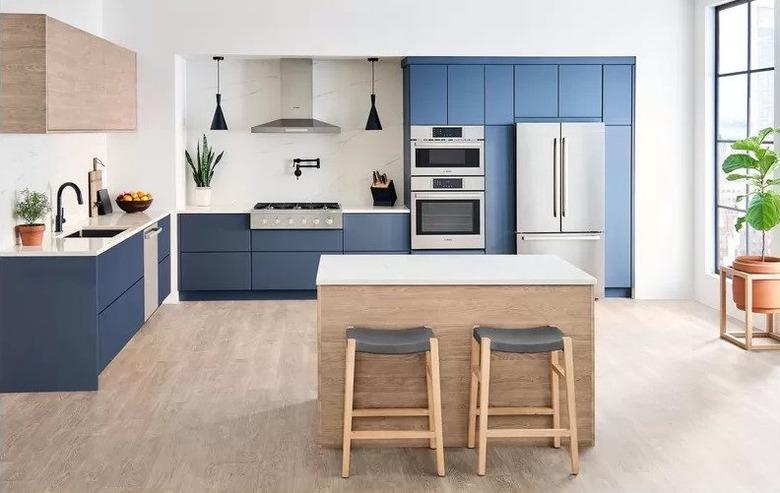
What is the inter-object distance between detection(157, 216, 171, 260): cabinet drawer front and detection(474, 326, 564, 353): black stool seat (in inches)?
170

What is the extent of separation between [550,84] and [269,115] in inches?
102

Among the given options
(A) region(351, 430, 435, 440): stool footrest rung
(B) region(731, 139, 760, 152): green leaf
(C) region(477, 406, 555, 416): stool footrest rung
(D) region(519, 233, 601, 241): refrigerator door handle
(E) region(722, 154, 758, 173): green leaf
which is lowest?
(A) region(351, 430, 435, 440): stool footrest rung

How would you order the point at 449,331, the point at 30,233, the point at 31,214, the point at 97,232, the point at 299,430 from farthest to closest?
the point at 97,232
the point at 31,214
the point at 30,233
the point at 299,430
the point at 449,331

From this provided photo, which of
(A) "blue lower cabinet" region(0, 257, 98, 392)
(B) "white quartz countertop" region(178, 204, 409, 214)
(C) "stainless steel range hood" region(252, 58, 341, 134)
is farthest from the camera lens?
(C) "stainless steel range hood" region(252, 58, 341, 134)

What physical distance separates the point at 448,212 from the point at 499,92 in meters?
1.13

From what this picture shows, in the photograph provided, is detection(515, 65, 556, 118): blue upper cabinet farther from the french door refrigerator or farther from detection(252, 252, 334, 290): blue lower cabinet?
detection(252, 252, 334, 290): blue lower cabinet

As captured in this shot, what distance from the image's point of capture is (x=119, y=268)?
6.43 meters

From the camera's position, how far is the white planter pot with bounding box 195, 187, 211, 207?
916cm

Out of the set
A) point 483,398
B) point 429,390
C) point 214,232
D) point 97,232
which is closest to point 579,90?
point 214,232

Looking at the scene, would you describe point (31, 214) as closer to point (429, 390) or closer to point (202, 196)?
point (429, 390)

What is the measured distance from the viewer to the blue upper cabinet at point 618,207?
8.88 meters

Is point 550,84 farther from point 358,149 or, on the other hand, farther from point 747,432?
point 747,432

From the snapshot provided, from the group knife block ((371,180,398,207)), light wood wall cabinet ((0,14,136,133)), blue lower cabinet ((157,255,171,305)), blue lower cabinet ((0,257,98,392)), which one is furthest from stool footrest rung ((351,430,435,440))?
knife block ((371,180,398,207))

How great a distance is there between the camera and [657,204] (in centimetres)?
898
